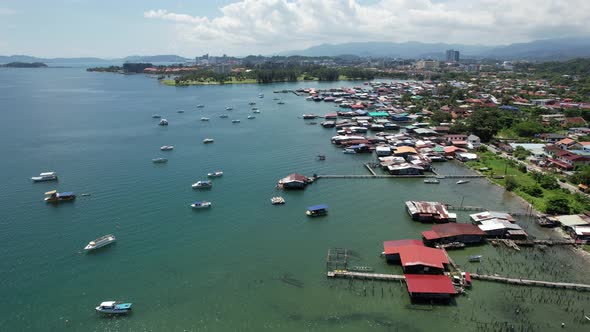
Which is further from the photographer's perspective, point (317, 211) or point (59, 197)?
point (59, 197)

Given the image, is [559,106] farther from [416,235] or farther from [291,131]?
[416,235]

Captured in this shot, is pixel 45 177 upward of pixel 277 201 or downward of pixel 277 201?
upward

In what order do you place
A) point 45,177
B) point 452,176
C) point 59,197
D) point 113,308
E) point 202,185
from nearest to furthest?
point 113,308 < point 59,197 < point 202,185 < point 45,177 < point 452,176

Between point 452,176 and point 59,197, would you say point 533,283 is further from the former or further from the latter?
point 59,197

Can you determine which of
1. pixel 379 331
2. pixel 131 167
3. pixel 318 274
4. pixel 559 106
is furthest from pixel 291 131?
pixel 559 106

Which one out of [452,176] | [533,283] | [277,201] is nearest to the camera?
[533,283]

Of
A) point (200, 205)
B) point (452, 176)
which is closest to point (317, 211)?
point (200, 205)

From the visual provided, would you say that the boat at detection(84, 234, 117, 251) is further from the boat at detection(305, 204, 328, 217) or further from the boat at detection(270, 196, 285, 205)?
the boat at detection(305, 204, 328, 217)
